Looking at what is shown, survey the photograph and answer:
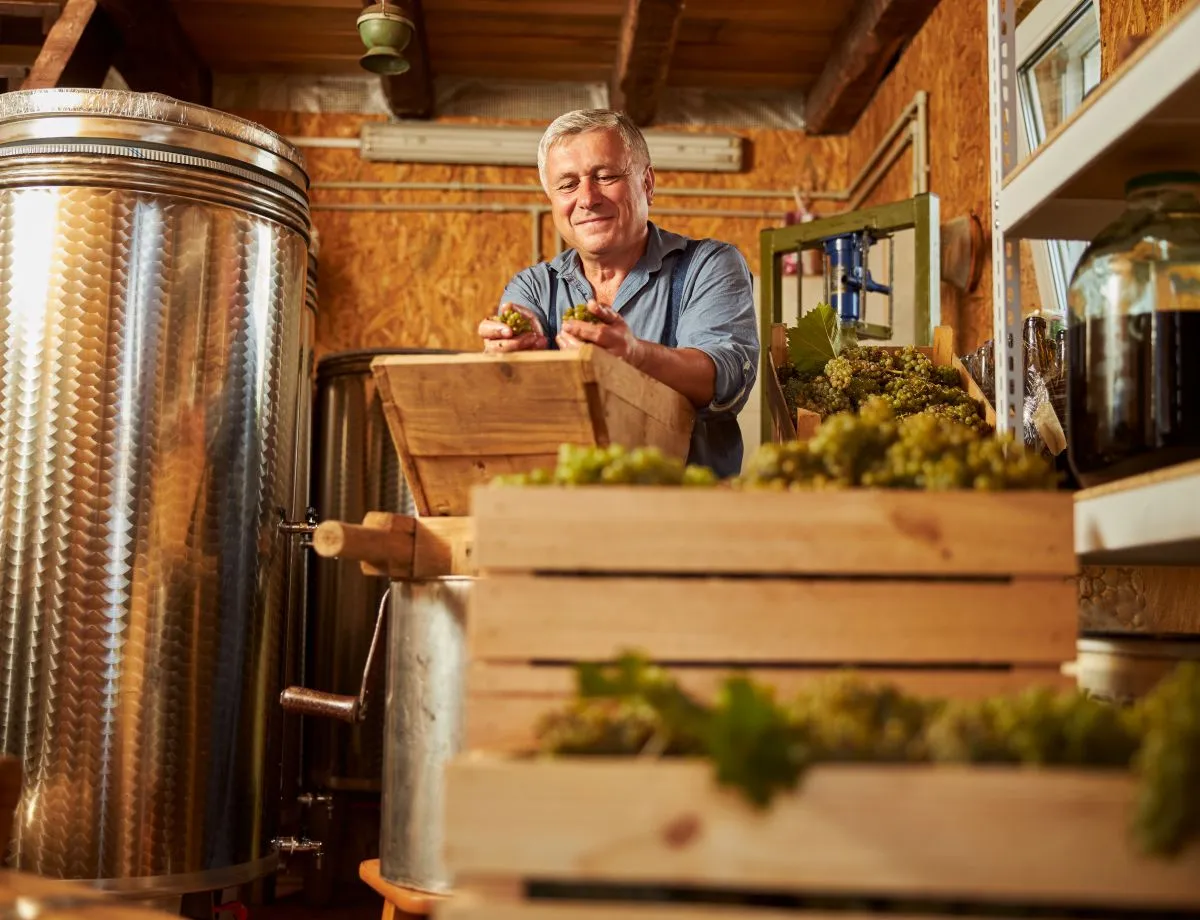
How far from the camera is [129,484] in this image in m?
2.63

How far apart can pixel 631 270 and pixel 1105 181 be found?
1.23 metres

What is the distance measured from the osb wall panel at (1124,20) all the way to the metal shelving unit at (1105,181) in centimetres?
138

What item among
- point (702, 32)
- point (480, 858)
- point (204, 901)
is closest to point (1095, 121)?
point (480, 858)

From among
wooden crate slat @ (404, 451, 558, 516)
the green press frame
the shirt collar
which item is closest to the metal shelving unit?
wooden crate slat @ (404, 451, 558, 516)

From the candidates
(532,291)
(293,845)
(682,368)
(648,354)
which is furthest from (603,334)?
(293,845)

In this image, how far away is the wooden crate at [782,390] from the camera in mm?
2723

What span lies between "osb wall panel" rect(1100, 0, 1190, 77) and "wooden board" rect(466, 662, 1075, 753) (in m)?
2.27

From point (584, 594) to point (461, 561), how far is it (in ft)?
3.03

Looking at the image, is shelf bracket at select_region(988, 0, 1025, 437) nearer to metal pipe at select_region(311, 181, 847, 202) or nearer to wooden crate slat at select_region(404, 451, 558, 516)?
wooden crate slat at select_region(404, 451, 558, 516)

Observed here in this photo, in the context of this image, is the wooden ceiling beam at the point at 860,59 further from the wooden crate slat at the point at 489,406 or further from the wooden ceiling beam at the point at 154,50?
the wooden crate slat at the point at 489,406

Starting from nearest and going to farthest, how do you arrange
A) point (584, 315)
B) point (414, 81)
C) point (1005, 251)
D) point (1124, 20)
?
point (1005, 251) → point (584, 315) → point (1124, 20) → point (414, 81)

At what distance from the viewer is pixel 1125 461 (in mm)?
1430

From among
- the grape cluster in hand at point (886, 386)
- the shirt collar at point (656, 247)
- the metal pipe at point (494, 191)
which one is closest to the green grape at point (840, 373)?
the grape cluster in hand at point (886, 386)

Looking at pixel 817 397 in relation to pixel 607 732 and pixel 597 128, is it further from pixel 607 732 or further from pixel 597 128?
pixel 607 732
